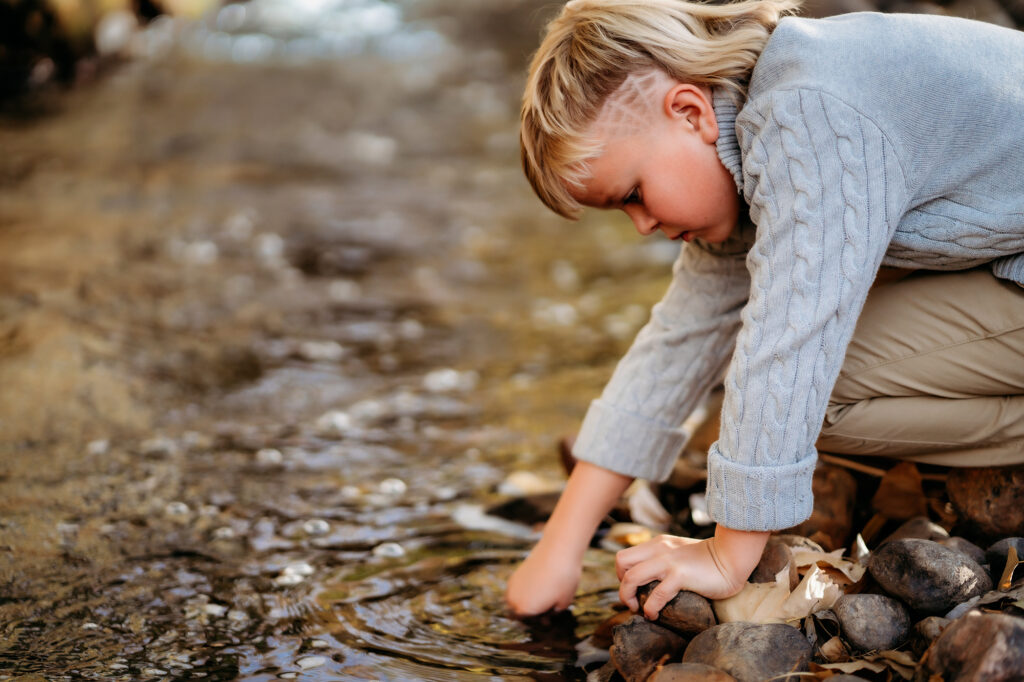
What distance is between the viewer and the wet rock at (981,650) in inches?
44.3

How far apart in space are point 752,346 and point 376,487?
3.73ft

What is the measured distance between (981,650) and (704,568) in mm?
428

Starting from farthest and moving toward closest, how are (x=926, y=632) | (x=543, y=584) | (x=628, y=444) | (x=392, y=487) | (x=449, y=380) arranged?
1. (x=449, y=380)
2. (x=392, y=487)
3. (x=628, y=444)
4. (x=543, y=584)
5. (x=926, y=632)

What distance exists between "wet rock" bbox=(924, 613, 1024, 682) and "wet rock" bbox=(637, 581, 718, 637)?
347 mm

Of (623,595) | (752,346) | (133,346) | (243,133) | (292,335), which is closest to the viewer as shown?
(752,346)

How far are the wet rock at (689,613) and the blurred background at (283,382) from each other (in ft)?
0.56

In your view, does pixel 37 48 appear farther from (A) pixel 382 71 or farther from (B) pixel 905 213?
(B) pixel 905 213

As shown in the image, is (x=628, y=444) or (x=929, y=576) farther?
(x=628, y=444)

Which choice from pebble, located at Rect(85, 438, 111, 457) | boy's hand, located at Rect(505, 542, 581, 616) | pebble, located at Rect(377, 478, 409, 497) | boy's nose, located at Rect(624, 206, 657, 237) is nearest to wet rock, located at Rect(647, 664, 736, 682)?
boy's hand, located at Rect(505, 542, 581, 616)

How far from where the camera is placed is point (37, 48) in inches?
307

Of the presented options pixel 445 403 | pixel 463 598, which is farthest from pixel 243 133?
pixel 463 598

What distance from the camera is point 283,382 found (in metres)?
2.99

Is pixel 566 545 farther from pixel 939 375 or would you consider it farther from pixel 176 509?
pixel 176 509

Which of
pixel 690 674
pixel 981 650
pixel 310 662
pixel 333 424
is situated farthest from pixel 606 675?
pixel 333 424
